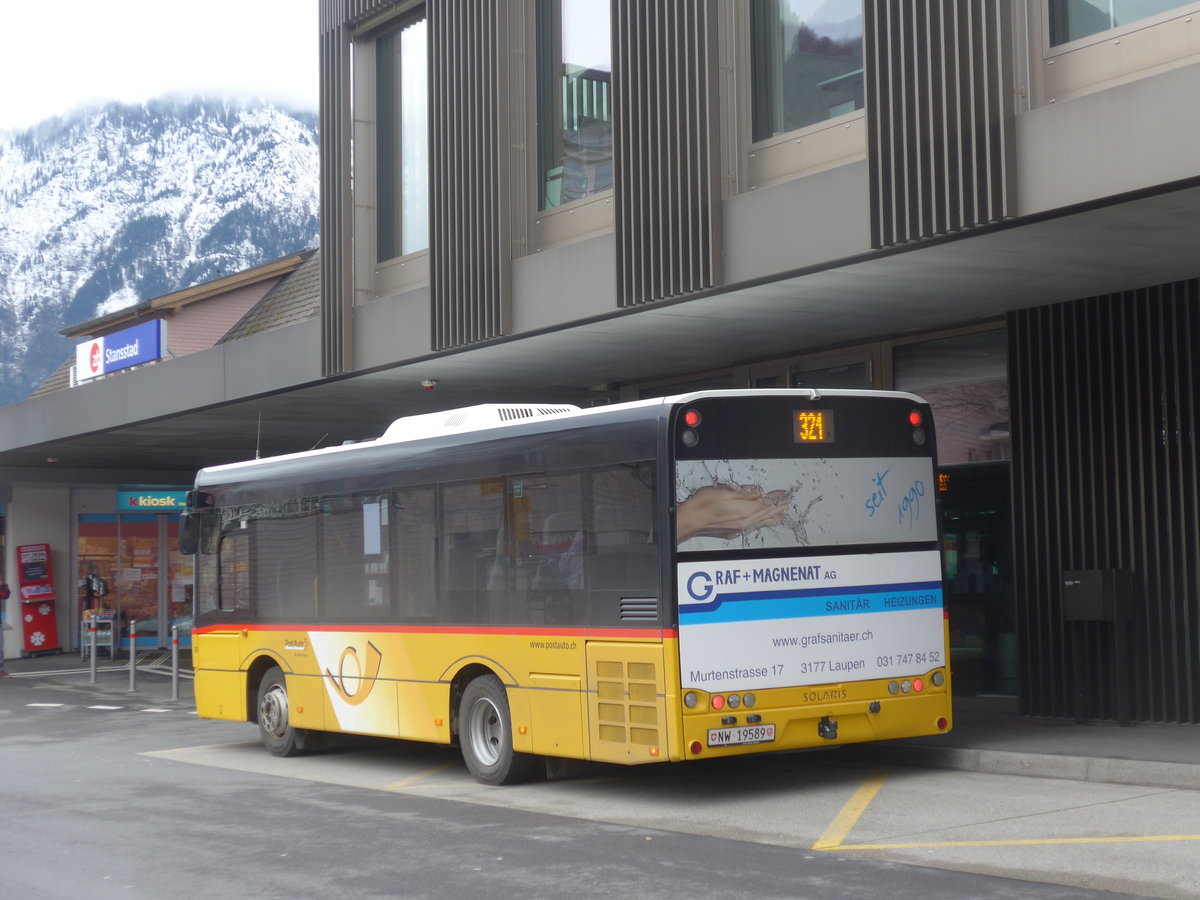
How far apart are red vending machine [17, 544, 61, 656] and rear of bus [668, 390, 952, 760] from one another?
25.9 meters

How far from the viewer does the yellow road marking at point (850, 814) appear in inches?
362

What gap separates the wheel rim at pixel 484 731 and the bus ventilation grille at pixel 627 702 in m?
1.57

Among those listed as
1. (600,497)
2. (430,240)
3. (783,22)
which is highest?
(783,22)

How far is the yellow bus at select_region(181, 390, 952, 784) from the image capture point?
10.6 meters

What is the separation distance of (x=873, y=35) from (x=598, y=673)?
538 cm

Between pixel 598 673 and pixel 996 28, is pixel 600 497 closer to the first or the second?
pixel 598 673

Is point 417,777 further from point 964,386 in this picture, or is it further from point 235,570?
point 964,386

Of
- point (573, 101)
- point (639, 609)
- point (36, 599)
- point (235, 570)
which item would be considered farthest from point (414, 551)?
point (36, 599)

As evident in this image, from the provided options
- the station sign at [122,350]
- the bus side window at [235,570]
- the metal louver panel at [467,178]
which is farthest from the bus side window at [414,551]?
the station sign at [122,350]

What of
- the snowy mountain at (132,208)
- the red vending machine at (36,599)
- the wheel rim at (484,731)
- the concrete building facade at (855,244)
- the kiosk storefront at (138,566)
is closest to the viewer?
the concrete building facade at (855,244)

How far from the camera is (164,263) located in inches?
6255

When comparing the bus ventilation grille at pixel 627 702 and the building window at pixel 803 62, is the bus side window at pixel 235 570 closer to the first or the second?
the bus ventilation grille at pixel 627 702

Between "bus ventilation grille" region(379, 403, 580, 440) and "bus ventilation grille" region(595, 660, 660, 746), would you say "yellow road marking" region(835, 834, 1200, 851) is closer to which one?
"bus ventilation grille" region(595, 660, 660, 746)

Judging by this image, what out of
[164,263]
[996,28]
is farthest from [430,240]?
[164,263]
